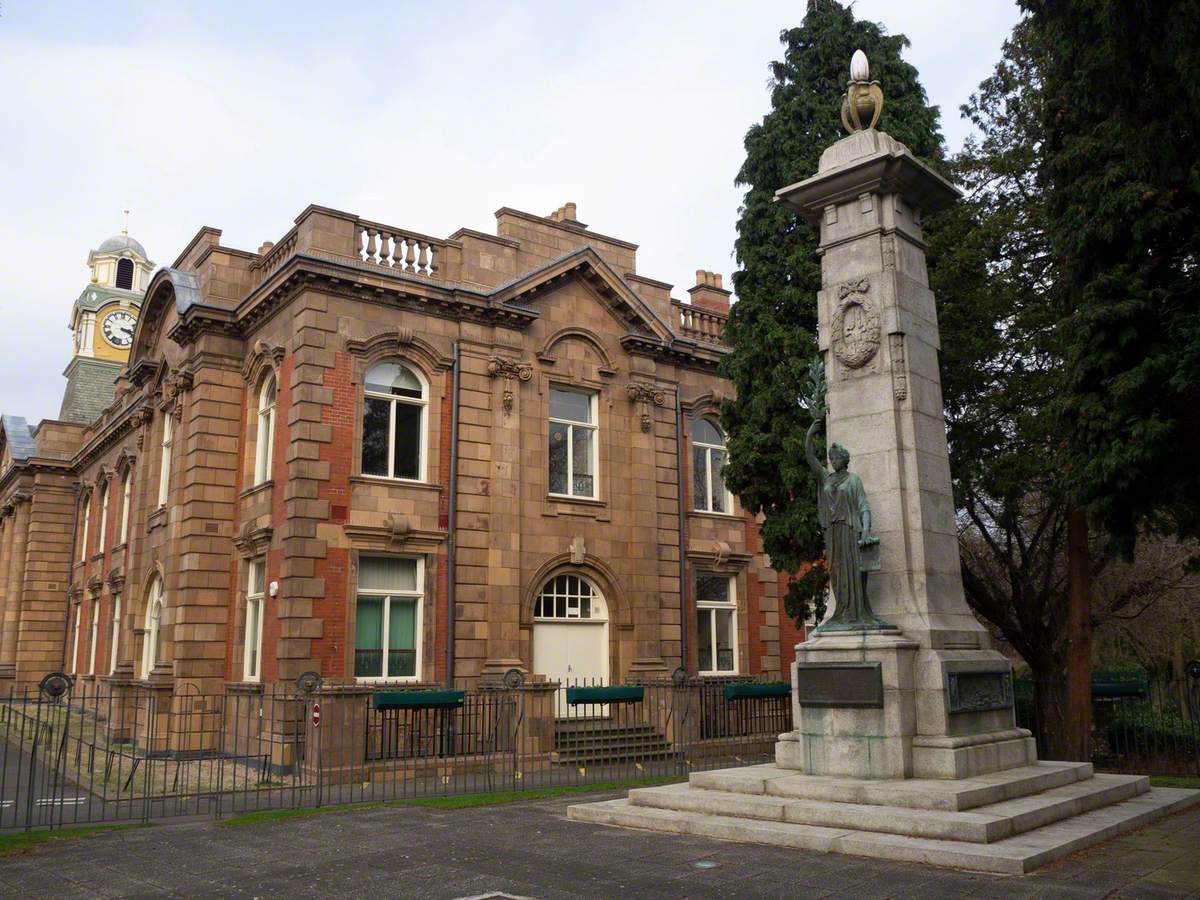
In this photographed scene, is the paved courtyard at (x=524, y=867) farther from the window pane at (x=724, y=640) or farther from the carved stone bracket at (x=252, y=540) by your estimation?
the window pane at (x=724, y=640)

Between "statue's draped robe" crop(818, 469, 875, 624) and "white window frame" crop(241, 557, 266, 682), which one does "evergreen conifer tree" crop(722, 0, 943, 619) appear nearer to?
"statue's draped robe" crop(818, 469, 875, 624)

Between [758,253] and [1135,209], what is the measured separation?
10062 millimetres

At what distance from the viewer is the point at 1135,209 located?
500 inches

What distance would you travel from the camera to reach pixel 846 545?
1158 centimetres

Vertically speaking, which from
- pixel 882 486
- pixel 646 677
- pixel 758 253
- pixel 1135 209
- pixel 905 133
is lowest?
pixel 646 677

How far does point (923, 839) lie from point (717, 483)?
18756mm

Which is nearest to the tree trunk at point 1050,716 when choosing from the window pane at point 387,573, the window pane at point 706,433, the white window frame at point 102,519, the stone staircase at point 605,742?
the stone staircase at point 605,742

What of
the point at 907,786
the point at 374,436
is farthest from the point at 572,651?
the point at 907,786

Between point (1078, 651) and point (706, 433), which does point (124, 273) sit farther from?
point (1078, 651)

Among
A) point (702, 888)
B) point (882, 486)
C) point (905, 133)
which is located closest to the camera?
point (702, 888)

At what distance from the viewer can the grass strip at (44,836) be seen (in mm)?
10602

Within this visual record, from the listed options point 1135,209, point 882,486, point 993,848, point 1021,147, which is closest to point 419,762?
point 882,486

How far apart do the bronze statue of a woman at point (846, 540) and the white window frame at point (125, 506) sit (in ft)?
84.7

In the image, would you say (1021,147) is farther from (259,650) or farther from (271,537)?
(259,650)
